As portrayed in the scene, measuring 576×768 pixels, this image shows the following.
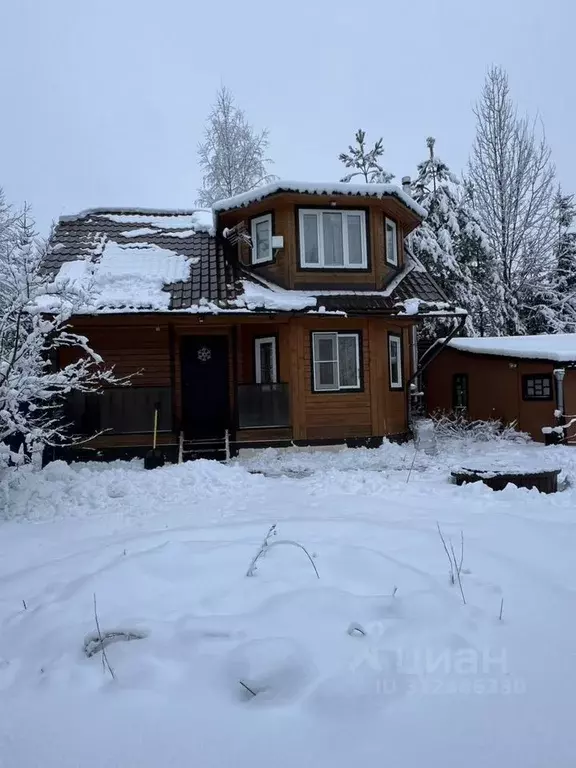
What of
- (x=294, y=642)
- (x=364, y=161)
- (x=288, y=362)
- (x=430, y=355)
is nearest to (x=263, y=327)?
(x=288, y=362)

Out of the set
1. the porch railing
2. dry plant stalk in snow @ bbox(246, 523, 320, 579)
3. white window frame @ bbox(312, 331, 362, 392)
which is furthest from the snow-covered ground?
white window frame @ bbox(312, 331, 362, 392)

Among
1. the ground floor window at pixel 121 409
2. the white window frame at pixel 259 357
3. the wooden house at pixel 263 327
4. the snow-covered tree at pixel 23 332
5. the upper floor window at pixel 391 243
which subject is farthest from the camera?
the upper floor window at pixel 391 243

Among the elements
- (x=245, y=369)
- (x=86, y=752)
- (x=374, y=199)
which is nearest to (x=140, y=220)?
(x=245, y=369)

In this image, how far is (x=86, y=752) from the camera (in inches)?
95.7

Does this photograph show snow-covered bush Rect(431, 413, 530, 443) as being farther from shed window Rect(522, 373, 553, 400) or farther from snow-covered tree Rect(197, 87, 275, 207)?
snow-covered tree Rect(197, 87, 275, 207)

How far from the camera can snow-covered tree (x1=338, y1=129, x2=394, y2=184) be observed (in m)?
23.2

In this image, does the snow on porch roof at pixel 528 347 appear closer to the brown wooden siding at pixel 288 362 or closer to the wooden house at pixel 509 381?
the wooden house at pixel 509 381

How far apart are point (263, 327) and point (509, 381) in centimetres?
680

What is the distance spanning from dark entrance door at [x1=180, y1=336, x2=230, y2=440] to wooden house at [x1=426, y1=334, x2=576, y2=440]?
269 inches

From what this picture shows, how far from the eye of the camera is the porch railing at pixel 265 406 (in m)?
11.6

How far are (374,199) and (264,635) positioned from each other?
35.1ft

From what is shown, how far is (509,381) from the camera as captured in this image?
14195 millimetres

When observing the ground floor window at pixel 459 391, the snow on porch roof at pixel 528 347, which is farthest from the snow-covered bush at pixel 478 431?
the snow on porch roof at pixel 528 347

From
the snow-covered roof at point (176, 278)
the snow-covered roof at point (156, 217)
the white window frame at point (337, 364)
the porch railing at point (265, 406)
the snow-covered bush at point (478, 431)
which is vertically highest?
the snow-covered roof at point (156, 217)
